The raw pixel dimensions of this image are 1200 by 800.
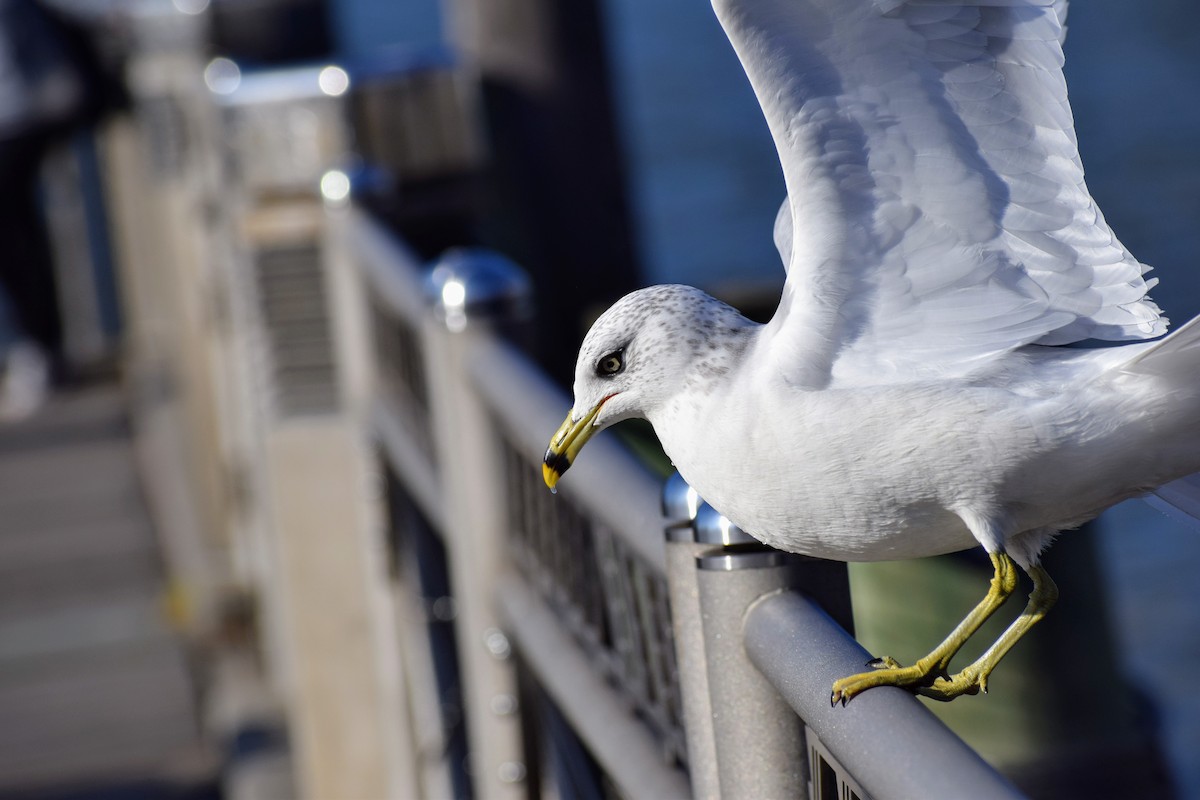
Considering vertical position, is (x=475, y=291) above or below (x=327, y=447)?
above

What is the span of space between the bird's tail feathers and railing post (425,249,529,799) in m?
1.39

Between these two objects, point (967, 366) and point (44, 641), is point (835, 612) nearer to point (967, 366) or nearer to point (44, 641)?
point (967, 366)

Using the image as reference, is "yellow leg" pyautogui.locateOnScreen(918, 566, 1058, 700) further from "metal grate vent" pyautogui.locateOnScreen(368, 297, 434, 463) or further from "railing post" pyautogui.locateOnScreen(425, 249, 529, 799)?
"metal grate vent" pyautogui.locateOnScreen(368, 297, 434, 463)


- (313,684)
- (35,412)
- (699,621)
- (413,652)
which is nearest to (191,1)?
(35,412)

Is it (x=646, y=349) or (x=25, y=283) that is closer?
(x=646, y=349)

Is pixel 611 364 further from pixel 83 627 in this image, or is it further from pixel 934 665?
pixel 83 627

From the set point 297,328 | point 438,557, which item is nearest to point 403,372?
point 438,557

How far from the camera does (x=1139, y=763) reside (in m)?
4.63

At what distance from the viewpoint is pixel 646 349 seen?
1.67m

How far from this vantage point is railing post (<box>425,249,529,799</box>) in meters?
2.77

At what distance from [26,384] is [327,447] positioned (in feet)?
18.2

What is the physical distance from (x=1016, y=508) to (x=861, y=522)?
0.15m

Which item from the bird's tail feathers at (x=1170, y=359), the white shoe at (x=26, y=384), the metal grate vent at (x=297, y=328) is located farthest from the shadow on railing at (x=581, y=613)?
the white shoe at (x=26, y=384)

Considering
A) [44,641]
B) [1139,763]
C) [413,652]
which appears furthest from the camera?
[44,641]
